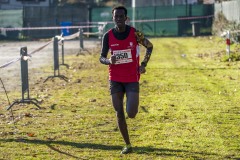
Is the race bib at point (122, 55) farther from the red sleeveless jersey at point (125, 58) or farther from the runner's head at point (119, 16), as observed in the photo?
the runner's head at point (119, 16)

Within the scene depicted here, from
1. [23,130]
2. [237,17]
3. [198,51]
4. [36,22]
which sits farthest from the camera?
[36,22]

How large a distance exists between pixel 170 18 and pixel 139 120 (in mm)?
36480

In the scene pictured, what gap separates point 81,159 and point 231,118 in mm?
3800

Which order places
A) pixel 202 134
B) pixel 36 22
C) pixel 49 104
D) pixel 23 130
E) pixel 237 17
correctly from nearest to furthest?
pixel 202 134 → pixel 23 130 → pixel 49 104 → pixel 237 17 → pixel 36 22

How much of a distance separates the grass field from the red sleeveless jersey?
3.42 ft

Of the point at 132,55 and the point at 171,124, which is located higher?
the point at 132,55

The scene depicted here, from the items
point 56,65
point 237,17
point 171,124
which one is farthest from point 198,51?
point 171,124

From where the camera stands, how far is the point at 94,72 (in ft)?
69.5

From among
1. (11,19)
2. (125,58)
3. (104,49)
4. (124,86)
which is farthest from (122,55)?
(11,19)

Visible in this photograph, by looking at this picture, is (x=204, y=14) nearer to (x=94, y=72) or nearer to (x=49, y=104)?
(x=94, y=72)

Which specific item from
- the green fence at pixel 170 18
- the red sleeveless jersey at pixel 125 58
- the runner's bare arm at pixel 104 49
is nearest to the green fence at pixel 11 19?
the green fence at pixel 170 18

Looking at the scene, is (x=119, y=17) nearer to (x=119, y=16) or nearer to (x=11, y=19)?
(x=119, y=16)

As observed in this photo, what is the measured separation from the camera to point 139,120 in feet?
38.8

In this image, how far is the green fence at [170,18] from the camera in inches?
1822
